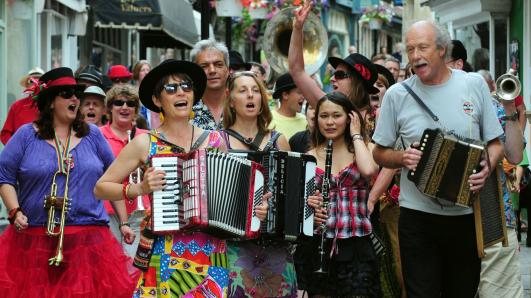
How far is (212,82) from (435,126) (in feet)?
7.11

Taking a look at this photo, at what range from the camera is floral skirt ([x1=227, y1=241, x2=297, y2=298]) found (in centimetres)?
776

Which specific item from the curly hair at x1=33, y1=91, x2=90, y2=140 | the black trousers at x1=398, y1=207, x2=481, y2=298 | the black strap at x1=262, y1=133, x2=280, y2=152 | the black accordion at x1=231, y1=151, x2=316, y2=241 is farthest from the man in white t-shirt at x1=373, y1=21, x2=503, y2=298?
the curly hair at x1=33, y1=91, x2=90, y2=140

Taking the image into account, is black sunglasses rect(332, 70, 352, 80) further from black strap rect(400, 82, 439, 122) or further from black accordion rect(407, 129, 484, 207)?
black accordion rect(407, 129, 484, 207)

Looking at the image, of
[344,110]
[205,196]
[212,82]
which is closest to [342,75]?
[344,110]

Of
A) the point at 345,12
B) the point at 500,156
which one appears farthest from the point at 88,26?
the point at 345,12

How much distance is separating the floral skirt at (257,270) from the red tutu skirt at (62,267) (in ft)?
4.79

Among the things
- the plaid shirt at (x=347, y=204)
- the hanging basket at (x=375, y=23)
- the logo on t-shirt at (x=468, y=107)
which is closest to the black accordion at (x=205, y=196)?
the plaid shirt at (x=347, y=204)

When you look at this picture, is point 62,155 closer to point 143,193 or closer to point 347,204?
point 347,204

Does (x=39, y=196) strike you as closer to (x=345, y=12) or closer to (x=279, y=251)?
(x=279, y=251)

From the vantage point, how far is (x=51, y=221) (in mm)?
8742

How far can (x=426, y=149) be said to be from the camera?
274 inches

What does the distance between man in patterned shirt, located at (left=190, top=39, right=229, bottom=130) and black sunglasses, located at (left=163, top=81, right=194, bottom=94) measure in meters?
1.44

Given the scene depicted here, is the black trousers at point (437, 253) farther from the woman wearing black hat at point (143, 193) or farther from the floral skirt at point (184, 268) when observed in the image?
the floral skirt at point (184, 268)

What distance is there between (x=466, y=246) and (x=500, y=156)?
56 cm
